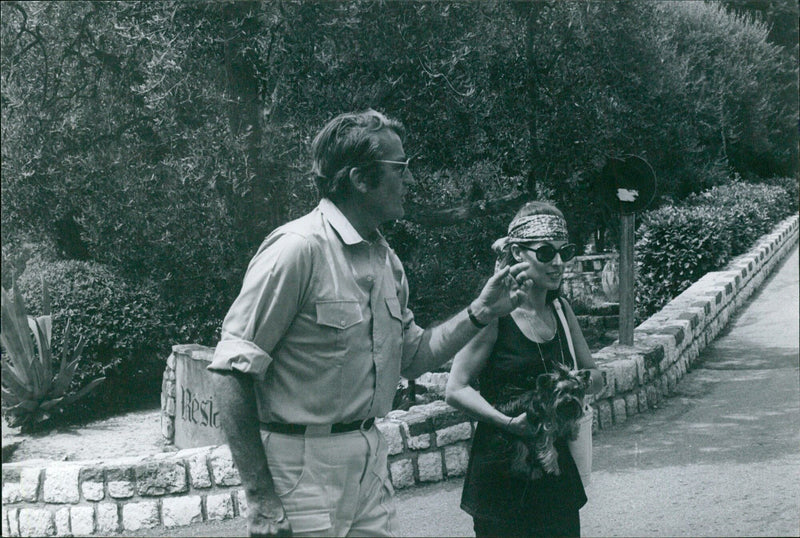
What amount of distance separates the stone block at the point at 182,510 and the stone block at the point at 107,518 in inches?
12.5

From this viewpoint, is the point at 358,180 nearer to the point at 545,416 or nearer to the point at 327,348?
the point at 327,348

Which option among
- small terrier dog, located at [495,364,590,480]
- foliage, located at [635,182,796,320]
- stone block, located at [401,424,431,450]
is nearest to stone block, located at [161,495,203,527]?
stone block, located at [401,424,431,450]

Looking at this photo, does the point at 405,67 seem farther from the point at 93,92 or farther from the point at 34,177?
the point at 34,177

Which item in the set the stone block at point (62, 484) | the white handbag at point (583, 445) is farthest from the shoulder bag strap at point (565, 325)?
the stone block at point (62, 484)

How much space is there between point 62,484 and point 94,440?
1942mm

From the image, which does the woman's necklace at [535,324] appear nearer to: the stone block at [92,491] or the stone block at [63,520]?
the stone block at [92,491]

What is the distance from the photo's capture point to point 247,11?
761 centimetres

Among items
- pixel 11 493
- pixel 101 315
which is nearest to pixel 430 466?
pixel 11 493

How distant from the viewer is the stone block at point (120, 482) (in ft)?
20.6

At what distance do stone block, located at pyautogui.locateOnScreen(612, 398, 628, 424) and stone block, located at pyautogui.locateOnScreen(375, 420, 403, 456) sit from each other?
2.71 meters

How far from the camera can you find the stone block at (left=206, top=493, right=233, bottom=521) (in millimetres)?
6227

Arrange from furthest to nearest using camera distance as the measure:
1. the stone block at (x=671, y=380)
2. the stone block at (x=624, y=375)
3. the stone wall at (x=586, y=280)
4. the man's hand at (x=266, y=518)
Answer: the stone wall at (x=586, y=280) < the stone block at (x=671, y=380) < the stone block at (x=624, y=375) < the man's hand at (x=266, y=518)

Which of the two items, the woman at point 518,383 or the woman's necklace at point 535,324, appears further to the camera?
the woman's necklace at point 535,324

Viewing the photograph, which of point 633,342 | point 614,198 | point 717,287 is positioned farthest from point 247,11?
point 717,287
